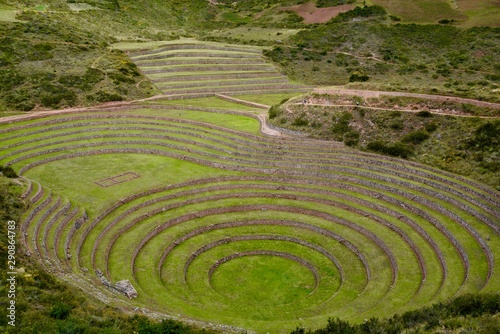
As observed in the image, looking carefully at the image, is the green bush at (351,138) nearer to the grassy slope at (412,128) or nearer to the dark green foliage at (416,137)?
the grassy slope at (412,128)

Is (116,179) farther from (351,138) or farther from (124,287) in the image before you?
(351,138)

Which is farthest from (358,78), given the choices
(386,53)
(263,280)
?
(263,280)

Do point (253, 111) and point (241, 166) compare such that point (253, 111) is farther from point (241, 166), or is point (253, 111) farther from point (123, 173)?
point (123, 173)

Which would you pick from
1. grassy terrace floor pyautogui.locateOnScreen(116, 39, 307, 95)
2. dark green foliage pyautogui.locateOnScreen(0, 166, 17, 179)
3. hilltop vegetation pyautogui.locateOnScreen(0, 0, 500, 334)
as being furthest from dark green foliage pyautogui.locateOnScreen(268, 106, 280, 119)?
dark green foliage pyautogui.locateOnScreen(0, 166, 17, 179)

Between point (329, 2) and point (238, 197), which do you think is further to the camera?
point (329, 2)

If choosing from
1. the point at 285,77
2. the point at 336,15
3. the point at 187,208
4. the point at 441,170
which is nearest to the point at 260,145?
the point at 187,208
